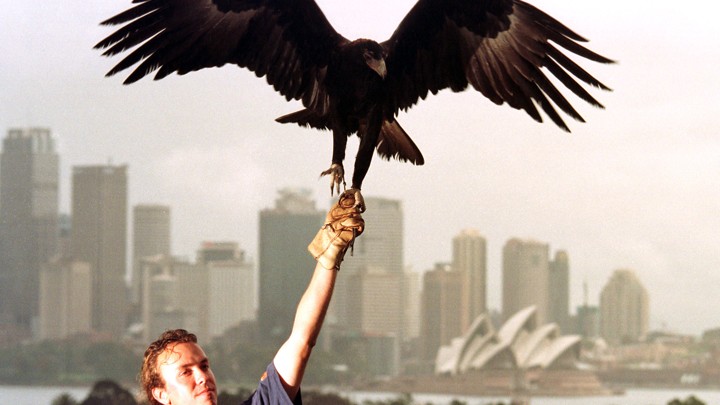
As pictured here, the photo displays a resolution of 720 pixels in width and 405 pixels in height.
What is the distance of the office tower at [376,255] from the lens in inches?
2340

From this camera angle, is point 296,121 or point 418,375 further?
point 418,375

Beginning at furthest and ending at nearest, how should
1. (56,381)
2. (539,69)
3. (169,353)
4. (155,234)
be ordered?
(155,234) < (56,381) < (539,69) < (169,353)

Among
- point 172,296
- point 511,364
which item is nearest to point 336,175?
point 511,364

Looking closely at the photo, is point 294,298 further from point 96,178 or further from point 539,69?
point 539,69

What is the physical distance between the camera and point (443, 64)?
232 cm

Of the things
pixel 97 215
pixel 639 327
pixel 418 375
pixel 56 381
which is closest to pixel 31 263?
pixel 97 215

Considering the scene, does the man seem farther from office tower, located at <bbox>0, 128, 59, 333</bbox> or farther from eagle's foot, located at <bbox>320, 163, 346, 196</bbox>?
office tower, located at <bbox>0, 128, 59, 333</bbox>

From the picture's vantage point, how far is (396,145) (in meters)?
2.32

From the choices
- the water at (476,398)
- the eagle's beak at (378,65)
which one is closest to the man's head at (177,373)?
the eagle's beak at (378,65)

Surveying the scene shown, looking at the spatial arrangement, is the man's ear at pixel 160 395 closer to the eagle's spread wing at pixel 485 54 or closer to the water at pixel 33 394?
the eagle's spread wing at pixel 485 54

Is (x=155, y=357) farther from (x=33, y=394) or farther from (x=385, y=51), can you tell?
(x=33, y=394)

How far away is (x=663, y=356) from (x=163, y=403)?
195 ft

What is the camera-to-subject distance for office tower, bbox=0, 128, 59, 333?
62.9m

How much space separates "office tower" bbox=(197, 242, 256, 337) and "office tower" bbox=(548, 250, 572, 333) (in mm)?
15148
